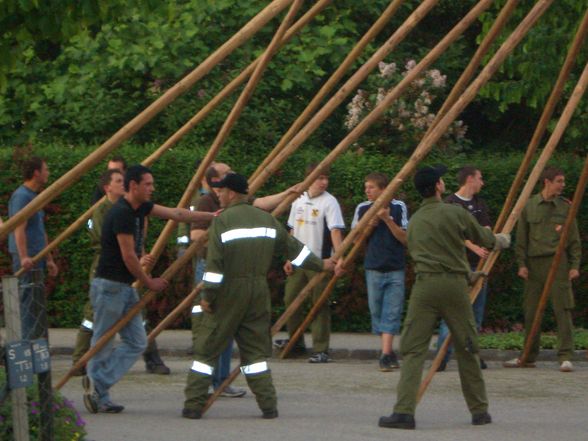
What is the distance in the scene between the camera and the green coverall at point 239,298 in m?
11.0

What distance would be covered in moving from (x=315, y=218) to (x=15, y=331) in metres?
7.94

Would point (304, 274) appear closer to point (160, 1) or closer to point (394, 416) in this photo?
point (160, 1)

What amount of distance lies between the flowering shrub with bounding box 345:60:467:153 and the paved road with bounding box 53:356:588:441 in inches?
253

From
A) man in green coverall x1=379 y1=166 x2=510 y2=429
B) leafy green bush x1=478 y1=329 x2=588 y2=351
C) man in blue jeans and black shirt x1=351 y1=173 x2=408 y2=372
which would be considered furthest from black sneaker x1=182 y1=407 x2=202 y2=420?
leafy green bush x1=478 y1=329 x2=588 y2=351

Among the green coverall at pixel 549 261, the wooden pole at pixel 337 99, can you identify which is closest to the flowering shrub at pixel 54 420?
the wooden pole at pixel 337 99

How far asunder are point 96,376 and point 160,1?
3.27 metres

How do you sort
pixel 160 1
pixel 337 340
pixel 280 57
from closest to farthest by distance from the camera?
pixel 160 1 < pixel 337 340 < pixel 280 57

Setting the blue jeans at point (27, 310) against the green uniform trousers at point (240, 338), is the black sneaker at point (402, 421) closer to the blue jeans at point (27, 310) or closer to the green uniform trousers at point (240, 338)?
the green uniform trousers at point (240, 338)

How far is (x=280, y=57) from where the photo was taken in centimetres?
2262

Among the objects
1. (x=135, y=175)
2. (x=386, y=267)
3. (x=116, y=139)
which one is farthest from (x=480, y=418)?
(x=386, y=267)

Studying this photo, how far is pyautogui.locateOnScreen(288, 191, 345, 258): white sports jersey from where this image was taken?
15375mm

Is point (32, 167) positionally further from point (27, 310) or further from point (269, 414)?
point (27, 310)

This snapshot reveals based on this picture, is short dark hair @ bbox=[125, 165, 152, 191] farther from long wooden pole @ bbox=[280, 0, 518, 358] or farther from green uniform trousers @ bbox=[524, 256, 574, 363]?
green uniform trousers @ bbox=[524, 256, 574, 363]

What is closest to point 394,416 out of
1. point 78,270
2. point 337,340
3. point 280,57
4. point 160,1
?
point 160,1
